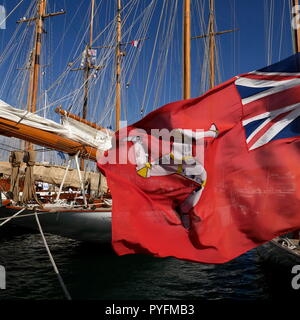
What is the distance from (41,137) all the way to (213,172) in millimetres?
7342

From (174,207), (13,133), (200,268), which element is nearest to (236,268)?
(200,268)

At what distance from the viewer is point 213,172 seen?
448 centimetres

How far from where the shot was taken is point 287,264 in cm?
673

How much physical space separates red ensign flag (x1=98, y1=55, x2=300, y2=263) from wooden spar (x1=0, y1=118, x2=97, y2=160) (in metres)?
5.71

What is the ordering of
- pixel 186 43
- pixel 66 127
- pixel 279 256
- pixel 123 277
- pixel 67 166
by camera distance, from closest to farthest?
pixel 279 256 < pixel 123 277 < pixel 186 43 < pixel 66 127 < pixel 67 166

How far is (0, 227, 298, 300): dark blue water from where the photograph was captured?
23.1ft

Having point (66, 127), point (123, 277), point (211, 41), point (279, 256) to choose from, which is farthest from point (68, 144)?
point (211, 41)

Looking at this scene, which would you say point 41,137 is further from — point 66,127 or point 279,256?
point 279,256

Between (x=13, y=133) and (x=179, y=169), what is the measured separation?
7.05 meters

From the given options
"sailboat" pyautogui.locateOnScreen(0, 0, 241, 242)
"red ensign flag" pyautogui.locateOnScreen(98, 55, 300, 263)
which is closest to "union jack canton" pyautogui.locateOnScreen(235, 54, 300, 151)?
"red ensign flag" pyautogui.locateOnScreen(98, 55, 300, 263)

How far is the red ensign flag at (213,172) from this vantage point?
4.07 m

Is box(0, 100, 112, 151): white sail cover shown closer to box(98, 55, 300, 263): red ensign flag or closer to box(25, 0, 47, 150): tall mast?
box(98, 55, 300, 263): red ensign flag

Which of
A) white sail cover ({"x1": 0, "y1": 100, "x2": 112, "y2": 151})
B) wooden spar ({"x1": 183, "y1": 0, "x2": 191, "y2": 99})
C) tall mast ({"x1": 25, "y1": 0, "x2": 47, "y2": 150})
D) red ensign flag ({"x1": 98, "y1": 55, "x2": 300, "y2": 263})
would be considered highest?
tall mast ({"x1": 25, "y1": 0, "x2": 47, "y2": 150})
